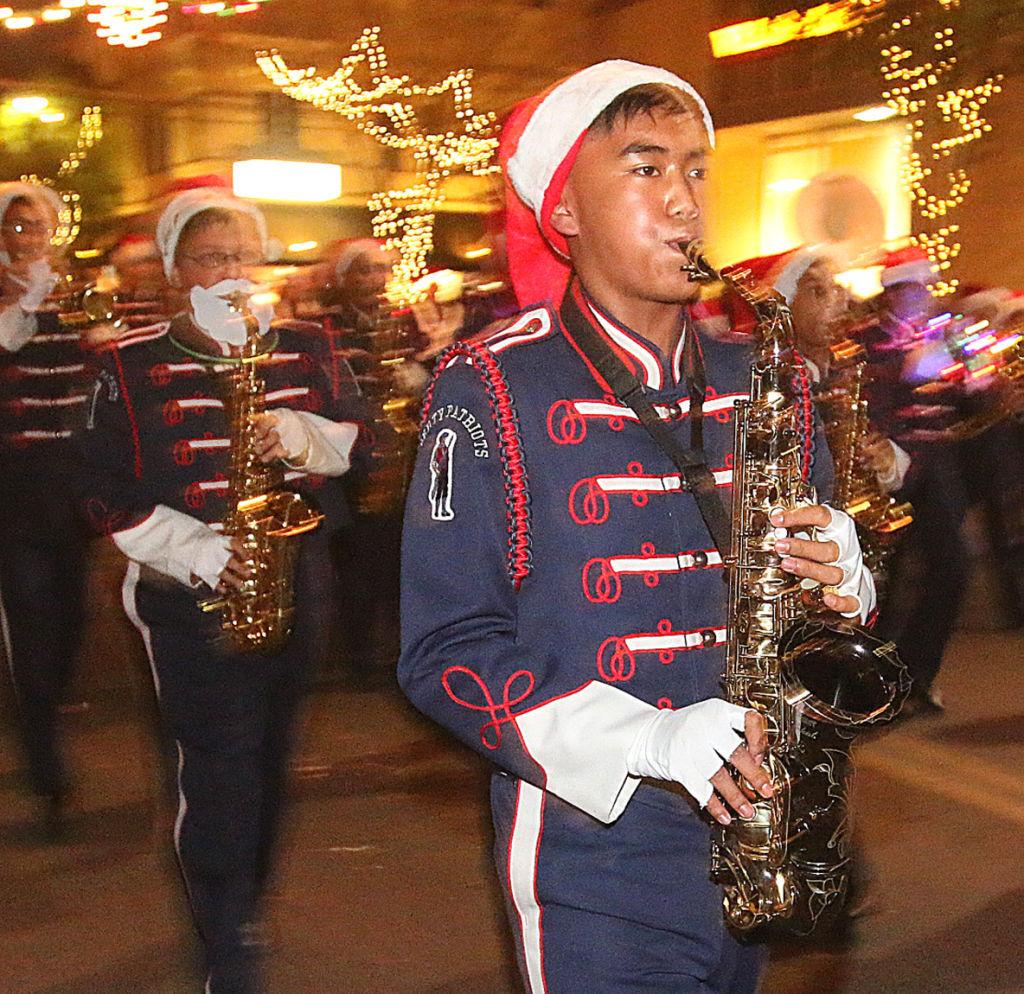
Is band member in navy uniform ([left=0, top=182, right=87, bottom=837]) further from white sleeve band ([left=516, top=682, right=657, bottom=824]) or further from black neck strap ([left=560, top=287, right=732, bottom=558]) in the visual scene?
white sleeve band ([left=516, top=682, right=657, bottom=824])

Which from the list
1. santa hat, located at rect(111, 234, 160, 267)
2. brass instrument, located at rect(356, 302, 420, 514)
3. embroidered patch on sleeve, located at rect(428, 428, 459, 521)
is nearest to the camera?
embroidered patch on sleeve, located at rect(428, 428, 459, 521)

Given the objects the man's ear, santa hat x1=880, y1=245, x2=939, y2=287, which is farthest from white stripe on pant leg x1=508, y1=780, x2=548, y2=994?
santa hat x1=880, y1=245, x2=939, y2=287

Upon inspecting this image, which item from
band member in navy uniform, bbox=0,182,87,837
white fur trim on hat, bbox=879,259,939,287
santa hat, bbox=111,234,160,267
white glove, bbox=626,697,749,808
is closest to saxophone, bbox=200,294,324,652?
white glove, bbox=626,697,749,808

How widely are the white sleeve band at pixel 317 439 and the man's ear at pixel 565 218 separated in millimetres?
1610

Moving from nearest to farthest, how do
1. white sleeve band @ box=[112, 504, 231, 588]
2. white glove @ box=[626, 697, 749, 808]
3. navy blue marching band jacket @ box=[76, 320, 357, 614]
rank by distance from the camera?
white glove @ box=[626, 697, 749, 808] < white sleeve band @ box=[112, 504, 231, 588] < navy blue marching band jacket @ box=[76, 320, 357, 614]

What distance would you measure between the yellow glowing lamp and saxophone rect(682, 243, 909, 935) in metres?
18.1

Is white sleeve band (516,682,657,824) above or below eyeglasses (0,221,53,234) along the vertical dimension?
below

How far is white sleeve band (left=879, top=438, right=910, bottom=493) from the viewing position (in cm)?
625

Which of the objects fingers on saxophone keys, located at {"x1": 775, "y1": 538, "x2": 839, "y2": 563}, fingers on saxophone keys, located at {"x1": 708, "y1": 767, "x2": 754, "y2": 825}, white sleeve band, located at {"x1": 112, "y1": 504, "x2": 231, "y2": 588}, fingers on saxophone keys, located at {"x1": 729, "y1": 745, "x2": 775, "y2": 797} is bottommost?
white sleeve band, located at {"x1": 112, "y1": 504, "x2": 231, "y2": 588}

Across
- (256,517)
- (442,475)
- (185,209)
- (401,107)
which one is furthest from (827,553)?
(401,107)

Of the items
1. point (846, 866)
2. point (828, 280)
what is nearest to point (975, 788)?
point (828, 280)

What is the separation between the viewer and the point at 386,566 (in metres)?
8.87

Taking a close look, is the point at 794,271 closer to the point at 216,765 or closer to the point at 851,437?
the point at 851,437

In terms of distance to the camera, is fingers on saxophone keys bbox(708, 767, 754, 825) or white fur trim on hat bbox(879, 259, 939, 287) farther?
white fur trim on hat bbox(879, 259, 939, 287)
